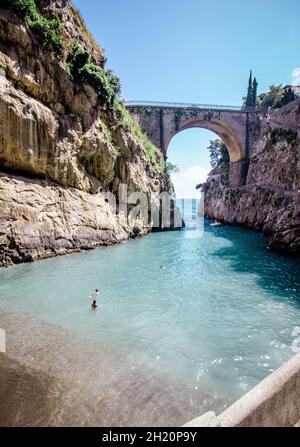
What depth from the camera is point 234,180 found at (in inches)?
1831

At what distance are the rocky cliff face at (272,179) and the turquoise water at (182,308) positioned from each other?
31.4 feet

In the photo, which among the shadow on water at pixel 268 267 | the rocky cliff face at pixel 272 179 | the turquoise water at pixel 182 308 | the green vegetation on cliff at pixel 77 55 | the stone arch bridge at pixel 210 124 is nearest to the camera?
the turquoise water at pixel 182 308

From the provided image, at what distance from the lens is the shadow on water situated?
1116cm

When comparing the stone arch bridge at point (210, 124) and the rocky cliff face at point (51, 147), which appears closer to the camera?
the rocky cliff face at point (51, 147)

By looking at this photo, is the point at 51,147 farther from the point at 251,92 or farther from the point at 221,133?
the point at 251,92

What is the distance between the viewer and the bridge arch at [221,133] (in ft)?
130

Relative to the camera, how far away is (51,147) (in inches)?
699

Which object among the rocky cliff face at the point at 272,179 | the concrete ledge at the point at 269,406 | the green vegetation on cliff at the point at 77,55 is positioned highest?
the green vegetation on cliff at the point at 77,55

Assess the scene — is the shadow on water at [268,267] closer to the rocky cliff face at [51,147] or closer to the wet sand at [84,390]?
the wet sand at [84,390]

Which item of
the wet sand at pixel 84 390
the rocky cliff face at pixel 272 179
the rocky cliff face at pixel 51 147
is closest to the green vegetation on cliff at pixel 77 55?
the rocky cliff face at pixel 51 147

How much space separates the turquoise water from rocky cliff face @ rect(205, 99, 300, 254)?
9556 mm

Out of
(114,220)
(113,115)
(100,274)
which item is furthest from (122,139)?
(100,274)
